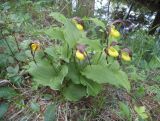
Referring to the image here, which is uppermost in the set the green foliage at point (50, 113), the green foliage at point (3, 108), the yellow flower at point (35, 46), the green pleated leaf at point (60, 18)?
the green pleated leaf at point (60, 18)

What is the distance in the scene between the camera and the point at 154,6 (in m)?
9.22

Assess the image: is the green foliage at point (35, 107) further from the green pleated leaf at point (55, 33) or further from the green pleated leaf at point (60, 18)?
the green pleated leaf at point (60, 18)

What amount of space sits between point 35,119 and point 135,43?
74.0 inches

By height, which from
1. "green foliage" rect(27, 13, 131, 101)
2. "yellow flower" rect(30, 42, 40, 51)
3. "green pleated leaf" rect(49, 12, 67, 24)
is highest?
"green pleated leaf" rect(49, 12, 67, 24)

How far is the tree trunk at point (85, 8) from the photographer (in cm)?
426

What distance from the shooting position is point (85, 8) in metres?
4.44

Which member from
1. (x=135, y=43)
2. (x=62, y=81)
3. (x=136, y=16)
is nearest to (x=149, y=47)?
(x=135, y=43)

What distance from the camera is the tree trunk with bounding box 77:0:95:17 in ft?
14.0

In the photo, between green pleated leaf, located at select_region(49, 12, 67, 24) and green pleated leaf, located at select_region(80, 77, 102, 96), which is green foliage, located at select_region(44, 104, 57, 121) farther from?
green pleated leaf, located at select_region(49, 12, 67, 24)

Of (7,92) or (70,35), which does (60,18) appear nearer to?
(70,35)

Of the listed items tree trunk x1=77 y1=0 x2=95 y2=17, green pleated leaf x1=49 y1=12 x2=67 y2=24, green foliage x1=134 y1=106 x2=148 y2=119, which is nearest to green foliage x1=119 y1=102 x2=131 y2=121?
green foliage x1=134 y1=106 x2=148 y2=119

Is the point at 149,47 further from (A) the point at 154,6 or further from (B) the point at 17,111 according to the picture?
(A) the point at 154,6

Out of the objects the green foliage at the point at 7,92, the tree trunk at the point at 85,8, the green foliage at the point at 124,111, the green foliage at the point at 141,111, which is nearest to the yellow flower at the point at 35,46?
the green foliage at the point at 7,92

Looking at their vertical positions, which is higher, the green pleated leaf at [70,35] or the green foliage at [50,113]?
the green pleated leaf at [70,35]
